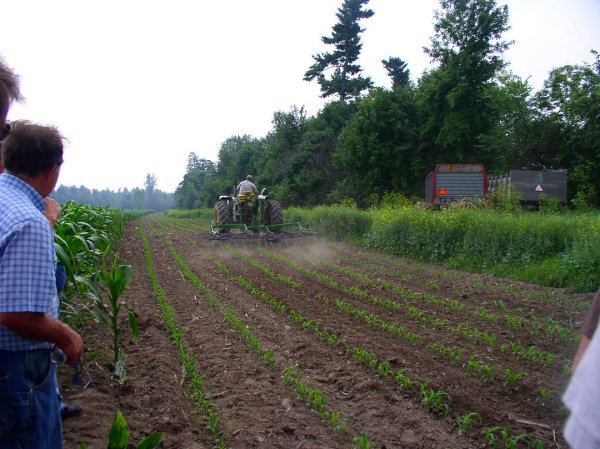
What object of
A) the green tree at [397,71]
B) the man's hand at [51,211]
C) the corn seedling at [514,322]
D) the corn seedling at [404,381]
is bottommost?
the corn seedling at [404,381]

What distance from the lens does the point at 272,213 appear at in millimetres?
14289

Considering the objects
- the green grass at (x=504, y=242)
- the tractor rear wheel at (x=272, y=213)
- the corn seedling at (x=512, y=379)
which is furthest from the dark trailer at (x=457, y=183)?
the corn seedling at (x=512, y=379)

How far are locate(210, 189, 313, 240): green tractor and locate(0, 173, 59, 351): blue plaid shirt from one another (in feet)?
38.9

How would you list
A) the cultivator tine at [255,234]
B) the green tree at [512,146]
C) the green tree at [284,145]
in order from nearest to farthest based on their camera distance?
the cultivator tine at [255,234]
the green tree at [512,146]
the green tree at [284,145]

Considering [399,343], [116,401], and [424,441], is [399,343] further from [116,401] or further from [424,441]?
[116,401]

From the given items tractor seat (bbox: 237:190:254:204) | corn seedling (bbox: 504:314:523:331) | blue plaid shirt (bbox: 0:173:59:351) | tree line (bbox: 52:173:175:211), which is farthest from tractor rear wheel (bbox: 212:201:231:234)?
tree line (bbox: 52:173:175:211)

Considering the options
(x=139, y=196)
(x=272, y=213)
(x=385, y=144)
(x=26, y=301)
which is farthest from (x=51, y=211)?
(x=139, y=196)

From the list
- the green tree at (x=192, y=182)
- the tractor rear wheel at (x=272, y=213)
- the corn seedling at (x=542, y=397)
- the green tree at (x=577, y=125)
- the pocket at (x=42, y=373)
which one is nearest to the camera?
the pocket at (x=42, y=373)

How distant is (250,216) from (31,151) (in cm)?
1304

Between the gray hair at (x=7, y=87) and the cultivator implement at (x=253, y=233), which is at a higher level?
the gray hair at (x=7, y=87)

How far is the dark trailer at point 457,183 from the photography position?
14.7 m

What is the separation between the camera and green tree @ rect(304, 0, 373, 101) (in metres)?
34.2

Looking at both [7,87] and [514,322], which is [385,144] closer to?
[514,322]

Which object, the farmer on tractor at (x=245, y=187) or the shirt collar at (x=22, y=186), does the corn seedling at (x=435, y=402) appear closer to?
the shirt collar at (x=22, y=186)
